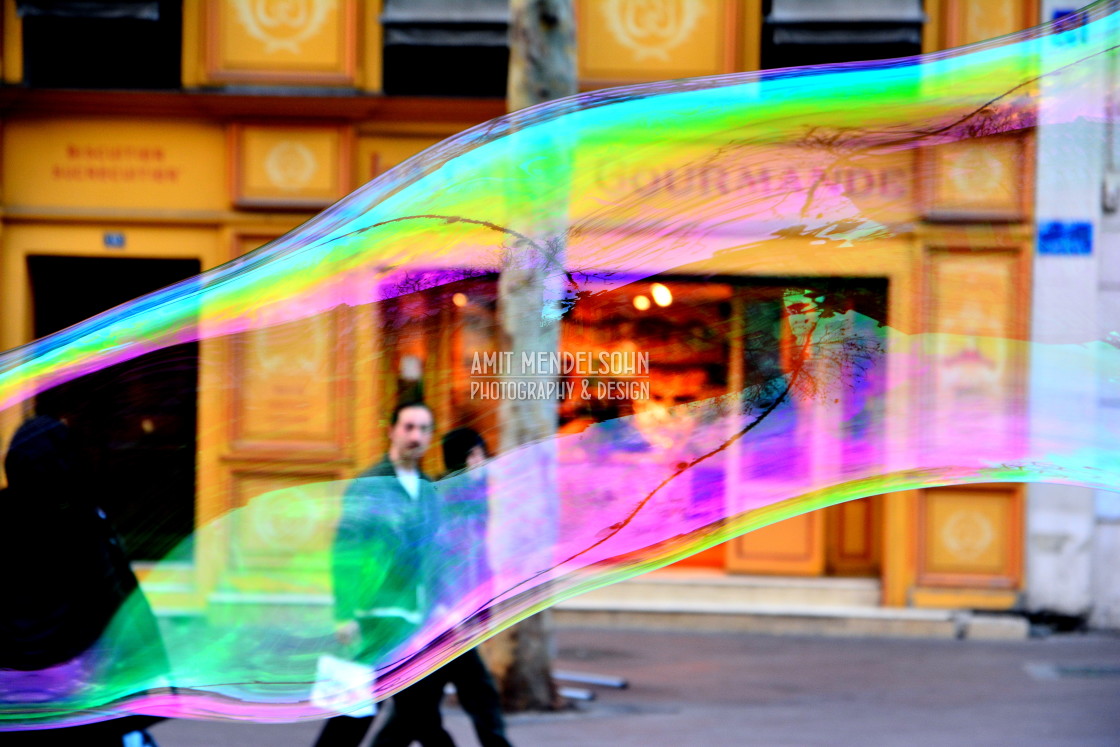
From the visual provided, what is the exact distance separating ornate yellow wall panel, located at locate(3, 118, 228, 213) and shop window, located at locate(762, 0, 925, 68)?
4086mm

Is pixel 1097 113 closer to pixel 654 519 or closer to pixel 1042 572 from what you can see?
pixel 654 519

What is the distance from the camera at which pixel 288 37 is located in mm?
8812

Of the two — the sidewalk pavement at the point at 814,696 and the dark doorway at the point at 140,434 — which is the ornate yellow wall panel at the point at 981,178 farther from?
the sidewalk pavement at the point at 814,696

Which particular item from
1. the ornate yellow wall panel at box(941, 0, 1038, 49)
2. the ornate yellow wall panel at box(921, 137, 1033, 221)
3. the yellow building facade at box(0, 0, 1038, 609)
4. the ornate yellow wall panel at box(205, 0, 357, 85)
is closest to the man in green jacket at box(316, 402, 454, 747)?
the ornate yellow wall panel at box(921, 137, 1033, 221)

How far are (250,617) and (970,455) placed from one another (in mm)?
1737

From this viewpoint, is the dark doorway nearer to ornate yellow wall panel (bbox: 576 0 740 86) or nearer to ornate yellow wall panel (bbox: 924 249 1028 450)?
ornate yellow wall panel (bbox: 924 249 1028 450)

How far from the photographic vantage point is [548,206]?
112 inches

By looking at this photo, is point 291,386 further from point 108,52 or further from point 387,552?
point 108,52

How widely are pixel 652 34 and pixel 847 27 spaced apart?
134 cm

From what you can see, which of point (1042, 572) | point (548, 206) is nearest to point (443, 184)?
point (548, 206)

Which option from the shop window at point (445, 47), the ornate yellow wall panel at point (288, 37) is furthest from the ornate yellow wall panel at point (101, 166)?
the shop window at point (445, 47)

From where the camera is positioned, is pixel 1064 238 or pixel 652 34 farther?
pixel 652 34

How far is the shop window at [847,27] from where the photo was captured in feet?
28.0

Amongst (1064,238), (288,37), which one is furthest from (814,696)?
(288,37)
